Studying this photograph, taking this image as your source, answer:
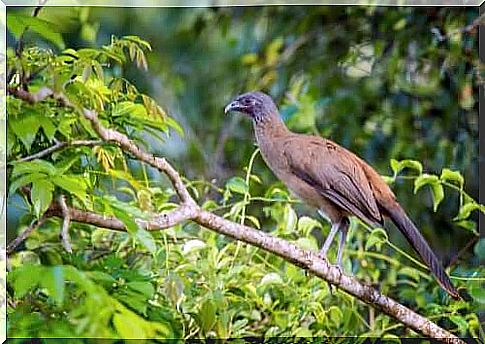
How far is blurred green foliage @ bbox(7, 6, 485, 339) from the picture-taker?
1232 mm

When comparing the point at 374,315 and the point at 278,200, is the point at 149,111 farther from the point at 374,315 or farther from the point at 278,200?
the point at 374,315

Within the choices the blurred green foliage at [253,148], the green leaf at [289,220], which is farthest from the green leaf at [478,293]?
the green leaf at [289,220]

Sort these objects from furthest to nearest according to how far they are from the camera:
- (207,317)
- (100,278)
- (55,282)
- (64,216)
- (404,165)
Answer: (404,165)
(207,317)
(64,216)
(100,278)
(55,282)

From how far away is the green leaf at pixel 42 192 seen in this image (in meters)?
1.03

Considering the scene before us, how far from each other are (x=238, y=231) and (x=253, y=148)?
30 centimetres

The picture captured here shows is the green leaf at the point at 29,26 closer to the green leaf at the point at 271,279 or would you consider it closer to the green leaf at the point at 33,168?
the green leaf at the point at 33,168

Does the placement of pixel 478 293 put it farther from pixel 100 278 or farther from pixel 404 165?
pixel 100 278

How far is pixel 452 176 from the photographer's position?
1.40 m

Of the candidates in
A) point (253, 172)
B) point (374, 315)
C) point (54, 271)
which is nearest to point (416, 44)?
point (253, 172)

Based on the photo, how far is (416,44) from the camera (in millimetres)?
1572

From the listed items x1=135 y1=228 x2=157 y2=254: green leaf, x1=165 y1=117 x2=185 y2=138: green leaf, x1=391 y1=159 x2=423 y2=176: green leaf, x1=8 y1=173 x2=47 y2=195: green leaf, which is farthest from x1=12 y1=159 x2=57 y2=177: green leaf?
x1=391 y1=159 x2=423 y2=176: green leaf

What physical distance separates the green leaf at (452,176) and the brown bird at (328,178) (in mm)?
92

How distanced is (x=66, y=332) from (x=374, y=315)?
603mm

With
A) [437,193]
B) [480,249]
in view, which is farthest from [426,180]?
[480,249]
